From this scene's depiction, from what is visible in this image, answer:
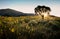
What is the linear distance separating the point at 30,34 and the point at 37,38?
46 centimetres

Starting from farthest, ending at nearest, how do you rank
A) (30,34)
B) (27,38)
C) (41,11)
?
(41,11)
(30,34)
(27,38)

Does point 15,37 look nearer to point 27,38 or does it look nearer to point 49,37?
point 27,38

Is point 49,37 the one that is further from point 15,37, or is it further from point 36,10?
point 36,10

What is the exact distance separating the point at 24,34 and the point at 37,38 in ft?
2.34

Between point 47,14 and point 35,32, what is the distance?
877 inches

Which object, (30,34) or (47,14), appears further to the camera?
(47,14)

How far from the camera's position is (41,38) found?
7.39m

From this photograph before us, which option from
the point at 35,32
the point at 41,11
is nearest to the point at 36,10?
the point at 41,11

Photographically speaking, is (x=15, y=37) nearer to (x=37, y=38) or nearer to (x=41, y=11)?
(x=37, y=38)

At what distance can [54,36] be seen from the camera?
7832 mm

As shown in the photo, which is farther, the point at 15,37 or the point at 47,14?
the point at 47,14

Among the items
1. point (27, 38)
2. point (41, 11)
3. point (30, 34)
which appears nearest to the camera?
point (27, 38)

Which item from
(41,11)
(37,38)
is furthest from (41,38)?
(41,11)

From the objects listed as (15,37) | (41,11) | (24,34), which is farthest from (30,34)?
(41,11)
